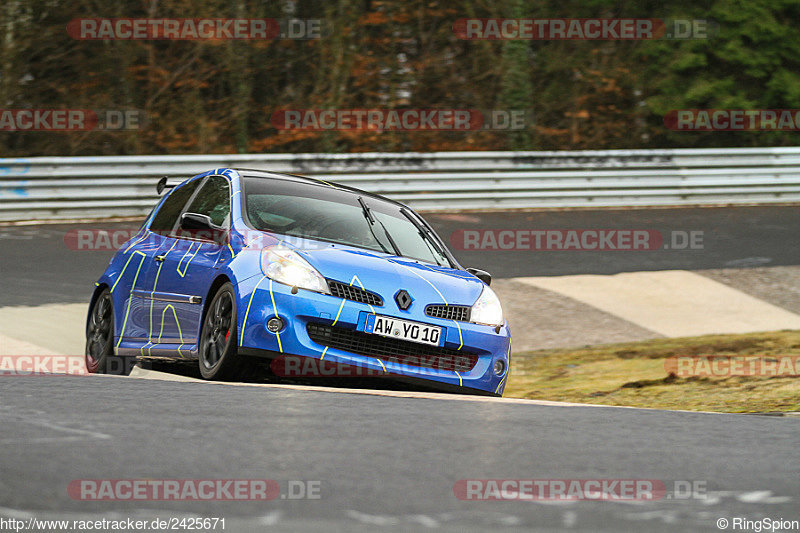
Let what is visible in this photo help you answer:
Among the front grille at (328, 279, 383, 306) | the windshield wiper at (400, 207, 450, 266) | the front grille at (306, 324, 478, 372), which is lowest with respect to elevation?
the front grille at (306, 324, 478, 372)

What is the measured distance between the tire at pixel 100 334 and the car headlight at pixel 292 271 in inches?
81.9

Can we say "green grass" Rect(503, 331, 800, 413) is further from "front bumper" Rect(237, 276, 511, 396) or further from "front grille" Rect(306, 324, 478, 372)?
"front bumper" Rect(237, 276, 511, 396)

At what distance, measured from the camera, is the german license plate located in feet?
23.5

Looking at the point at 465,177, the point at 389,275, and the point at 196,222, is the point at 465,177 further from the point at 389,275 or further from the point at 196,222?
the point at 389,275

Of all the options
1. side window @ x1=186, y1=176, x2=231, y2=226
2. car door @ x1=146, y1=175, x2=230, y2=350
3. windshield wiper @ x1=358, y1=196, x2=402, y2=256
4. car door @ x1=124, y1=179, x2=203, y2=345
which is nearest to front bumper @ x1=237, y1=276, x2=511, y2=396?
car door @ x1=146, y1=175, x2=230, y2=350

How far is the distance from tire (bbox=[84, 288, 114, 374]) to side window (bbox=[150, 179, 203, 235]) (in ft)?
2.09

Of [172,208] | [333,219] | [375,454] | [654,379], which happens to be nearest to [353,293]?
[333,219]

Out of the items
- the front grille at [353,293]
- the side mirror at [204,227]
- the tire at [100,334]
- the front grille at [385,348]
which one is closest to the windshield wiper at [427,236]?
the front grille at [385,348]

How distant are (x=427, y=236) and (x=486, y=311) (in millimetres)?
1201

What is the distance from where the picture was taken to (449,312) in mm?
7477

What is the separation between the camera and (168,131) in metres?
26.7

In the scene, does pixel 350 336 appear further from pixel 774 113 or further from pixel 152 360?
pixel 774 113

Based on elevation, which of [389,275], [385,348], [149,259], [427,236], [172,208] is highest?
[172,208]

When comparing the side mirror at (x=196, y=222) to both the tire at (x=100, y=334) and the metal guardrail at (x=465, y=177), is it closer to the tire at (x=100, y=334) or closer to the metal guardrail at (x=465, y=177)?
the tire at (x=100, y=334)
